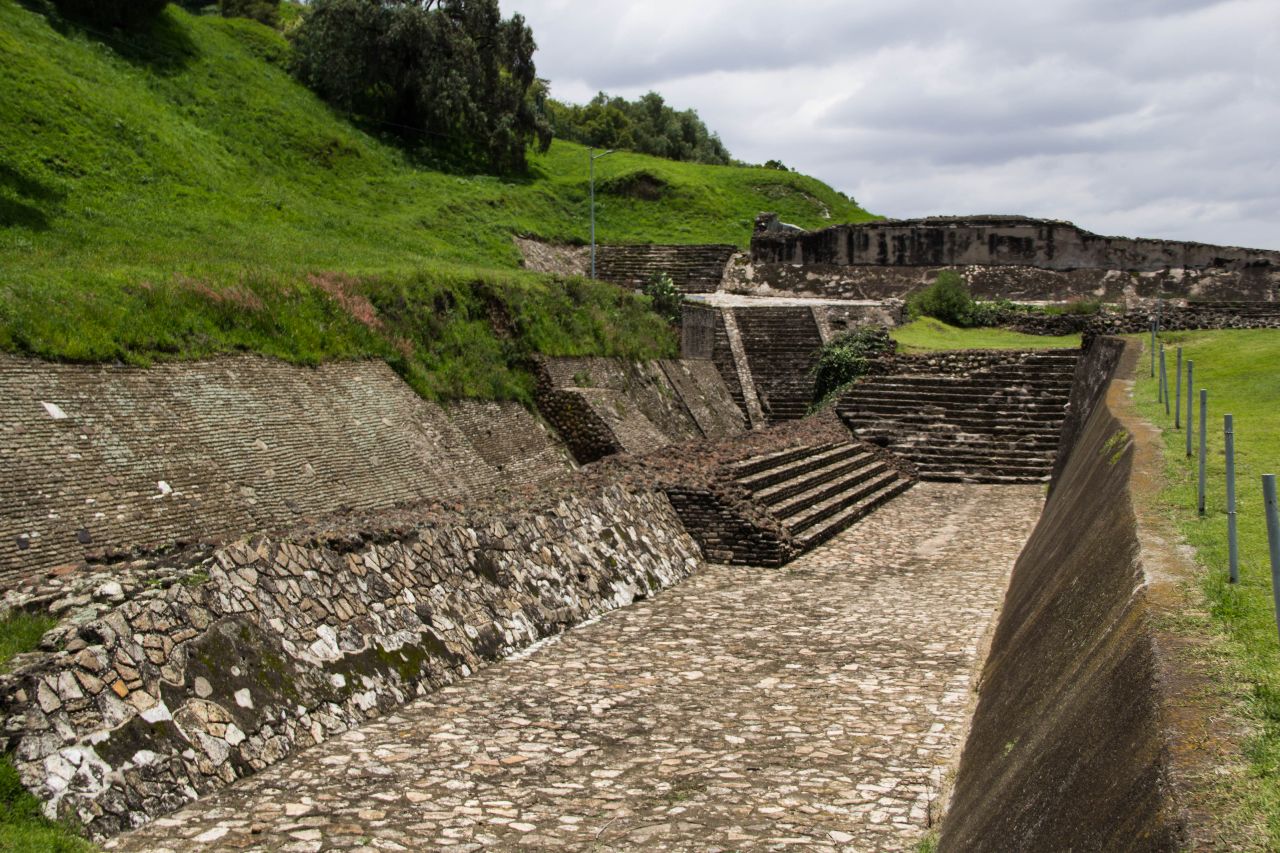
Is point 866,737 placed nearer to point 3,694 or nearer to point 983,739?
point 983,739

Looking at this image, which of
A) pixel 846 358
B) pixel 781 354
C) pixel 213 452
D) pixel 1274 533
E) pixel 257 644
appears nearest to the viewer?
pixel 1274 533

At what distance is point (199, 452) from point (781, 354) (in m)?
18.0

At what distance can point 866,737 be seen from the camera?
609cm

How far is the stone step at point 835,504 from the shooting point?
526 inches

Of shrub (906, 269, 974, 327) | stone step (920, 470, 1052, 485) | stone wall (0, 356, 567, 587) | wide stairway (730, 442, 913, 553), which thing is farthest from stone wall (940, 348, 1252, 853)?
shrub (906, 269, 974, 327)

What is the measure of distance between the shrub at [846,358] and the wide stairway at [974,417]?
0.92m

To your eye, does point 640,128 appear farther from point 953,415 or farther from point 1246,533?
point 1246,533

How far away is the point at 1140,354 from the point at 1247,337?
1648 millimetres

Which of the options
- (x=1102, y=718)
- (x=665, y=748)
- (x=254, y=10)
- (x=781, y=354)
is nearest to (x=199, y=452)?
(x=665, y=748)

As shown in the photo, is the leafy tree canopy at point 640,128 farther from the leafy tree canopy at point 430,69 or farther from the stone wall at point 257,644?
the stone wall at point 257,644

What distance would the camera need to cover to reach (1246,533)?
5281mm

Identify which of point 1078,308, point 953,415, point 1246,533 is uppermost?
point 1078,308

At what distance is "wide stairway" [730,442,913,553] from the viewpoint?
44.2 feet

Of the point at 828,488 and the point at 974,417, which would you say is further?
the point at 974,417
